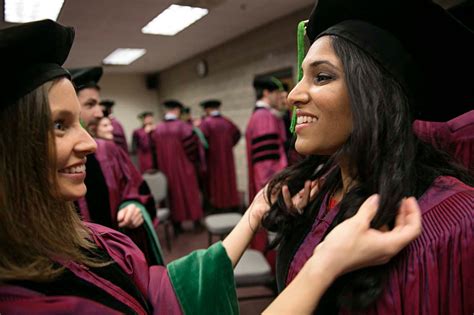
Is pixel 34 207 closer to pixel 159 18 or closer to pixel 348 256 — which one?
pixel 348 256

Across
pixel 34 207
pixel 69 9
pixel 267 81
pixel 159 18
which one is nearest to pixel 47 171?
pixel 34 207

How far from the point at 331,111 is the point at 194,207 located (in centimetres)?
374

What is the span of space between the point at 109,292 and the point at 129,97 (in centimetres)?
816

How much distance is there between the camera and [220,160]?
15.2ft

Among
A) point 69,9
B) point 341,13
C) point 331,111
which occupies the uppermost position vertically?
point 69,9

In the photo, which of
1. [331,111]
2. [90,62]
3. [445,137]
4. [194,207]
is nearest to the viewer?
[331,111]

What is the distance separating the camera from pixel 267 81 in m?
3.17

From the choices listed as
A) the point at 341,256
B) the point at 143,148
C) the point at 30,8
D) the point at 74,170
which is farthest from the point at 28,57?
the point at 143,148

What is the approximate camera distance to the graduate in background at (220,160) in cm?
464

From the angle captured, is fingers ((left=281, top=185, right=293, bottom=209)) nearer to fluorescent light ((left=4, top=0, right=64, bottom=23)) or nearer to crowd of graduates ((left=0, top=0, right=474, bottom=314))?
crowd of graduates ((left=0, top=0, right=474, bottom=314))

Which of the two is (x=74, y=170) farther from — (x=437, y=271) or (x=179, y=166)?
(x=179, y=166)

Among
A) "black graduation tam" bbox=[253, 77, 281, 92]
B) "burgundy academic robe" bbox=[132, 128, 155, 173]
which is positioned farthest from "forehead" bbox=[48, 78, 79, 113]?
"burgundy academic robe" bbox=[132, 128, 155, 173]

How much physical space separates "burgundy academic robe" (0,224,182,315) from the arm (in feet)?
1.07

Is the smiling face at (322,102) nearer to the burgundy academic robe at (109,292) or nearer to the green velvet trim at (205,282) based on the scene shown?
the green velvet trim at (205,282)
